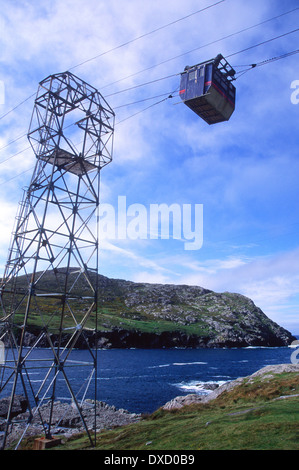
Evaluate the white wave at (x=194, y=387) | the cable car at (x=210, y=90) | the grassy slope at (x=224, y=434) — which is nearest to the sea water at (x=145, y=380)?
the white wave at (x=194, y=387)

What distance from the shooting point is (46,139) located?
2509cm

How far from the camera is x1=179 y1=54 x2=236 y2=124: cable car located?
76.8 feet

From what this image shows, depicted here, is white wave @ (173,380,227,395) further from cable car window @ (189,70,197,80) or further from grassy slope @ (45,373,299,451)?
cable car window @ (189,70,197,80)

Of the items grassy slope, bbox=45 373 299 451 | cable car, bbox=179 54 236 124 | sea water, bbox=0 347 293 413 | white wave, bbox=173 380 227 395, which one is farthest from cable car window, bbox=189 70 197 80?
white wave, bbox=173 380 227 395

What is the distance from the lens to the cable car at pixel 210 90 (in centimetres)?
2342

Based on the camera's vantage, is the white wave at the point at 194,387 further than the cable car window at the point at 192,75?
Yes

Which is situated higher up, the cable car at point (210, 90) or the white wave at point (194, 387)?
the cable car at point (210, 90)

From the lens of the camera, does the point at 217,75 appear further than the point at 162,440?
Yes

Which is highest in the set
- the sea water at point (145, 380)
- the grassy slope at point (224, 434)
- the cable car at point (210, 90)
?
the cable car at point (210, 90)

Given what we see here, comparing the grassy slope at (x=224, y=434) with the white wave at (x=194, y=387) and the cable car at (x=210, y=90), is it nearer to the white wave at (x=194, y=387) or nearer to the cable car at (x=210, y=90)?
the cable car at (x=210, y=90)

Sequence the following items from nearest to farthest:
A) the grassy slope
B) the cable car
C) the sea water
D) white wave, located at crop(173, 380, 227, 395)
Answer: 1. the grassy slope
2. the cable car
3. the sea water
4. white wave, located at crop(173, 380, 227, 395)
